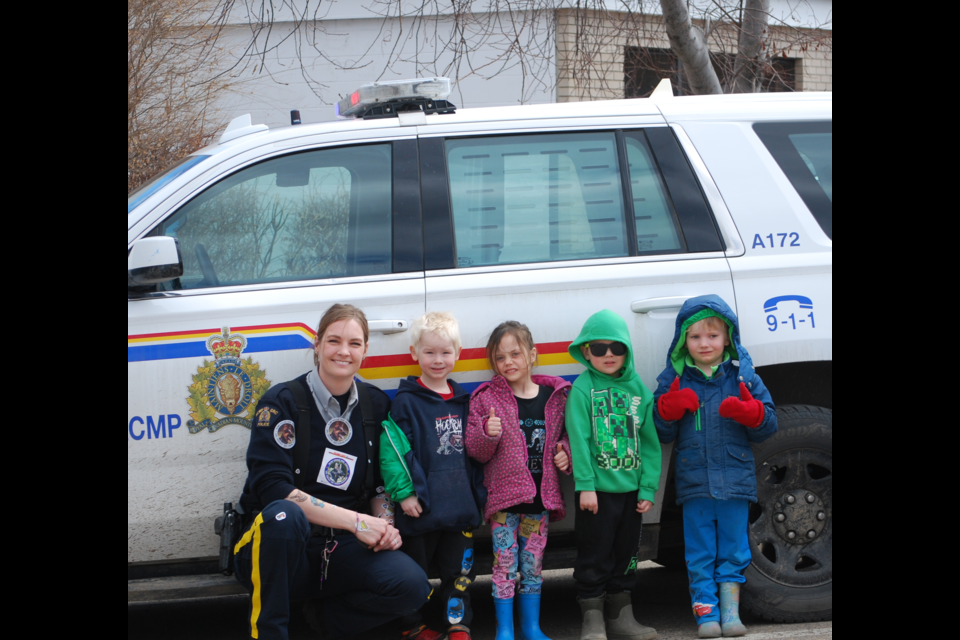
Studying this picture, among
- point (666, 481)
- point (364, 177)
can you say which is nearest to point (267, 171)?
point (364, 177)

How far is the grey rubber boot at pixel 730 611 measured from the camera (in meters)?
3.50

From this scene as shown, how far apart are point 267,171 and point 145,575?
5.65 ft

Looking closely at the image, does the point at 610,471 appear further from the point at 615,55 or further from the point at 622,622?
the point at 615,55

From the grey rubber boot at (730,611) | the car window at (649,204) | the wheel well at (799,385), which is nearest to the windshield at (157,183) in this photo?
the car window at (649,204)

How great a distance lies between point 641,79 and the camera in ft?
35.3

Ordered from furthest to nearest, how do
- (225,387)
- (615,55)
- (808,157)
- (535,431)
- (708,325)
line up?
(615,55)
(808,157)
(535,431)
(708,325)
(225,387)

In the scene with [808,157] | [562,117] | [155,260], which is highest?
[562,117]

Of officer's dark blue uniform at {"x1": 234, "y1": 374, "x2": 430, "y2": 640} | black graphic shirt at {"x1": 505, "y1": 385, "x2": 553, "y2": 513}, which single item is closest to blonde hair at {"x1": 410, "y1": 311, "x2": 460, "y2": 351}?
officer's dark blue uniform at {"x1": 234, "y1": 374, "x2": 430, "y2": 640}

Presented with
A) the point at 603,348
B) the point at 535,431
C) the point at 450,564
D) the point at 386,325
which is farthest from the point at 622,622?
the point at 386,325

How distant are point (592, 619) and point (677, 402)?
966 mm

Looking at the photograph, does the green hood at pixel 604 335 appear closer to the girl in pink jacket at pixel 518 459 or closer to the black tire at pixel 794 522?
the girl in pink jacket at pixel 518 459

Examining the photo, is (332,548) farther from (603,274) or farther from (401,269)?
(603,274)

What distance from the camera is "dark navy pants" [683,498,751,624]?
3.54 m

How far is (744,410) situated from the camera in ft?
11.2
